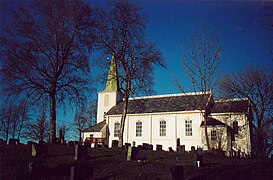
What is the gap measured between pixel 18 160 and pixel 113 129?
99.1 ft

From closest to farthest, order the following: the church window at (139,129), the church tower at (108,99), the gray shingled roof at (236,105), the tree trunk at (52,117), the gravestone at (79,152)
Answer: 1. the gravestone at (79,152)
2. the tree trunk at (52,117)
3. the gray shingled roof at (236,105)
4. the church window at (139,129)
5. the church tower at (108,99)

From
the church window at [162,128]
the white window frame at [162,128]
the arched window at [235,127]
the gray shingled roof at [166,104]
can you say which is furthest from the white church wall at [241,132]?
the church window at [162,128]

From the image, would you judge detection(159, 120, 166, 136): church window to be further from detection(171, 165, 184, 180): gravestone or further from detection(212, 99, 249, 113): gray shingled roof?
detection(171, 165, 184, 180): gravestone

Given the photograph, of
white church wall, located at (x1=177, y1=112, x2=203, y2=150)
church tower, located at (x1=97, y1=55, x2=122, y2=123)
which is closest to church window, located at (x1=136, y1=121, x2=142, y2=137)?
white church wall, located at (x1=177, y1=112, x2=203, y2=150)

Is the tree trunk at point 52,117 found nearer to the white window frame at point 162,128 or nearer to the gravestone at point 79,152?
the gravestone at point 79,152

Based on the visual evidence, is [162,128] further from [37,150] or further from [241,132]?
[37,150]

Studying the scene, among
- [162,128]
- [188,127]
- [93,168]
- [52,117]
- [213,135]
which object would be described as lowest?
[93,168]

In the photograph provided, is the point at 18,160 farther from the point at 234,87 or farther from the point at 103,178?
the point at 234,87

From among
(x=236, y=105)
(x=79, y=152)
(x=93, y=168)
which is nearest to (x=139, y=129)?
(x=236, y=105)

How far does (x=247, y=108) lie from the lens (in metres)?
31.6

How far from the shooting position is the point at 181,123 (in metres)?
36.6

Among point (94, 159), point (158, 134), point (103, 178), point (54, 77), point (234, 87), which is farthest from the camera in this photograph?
point (158, 134)

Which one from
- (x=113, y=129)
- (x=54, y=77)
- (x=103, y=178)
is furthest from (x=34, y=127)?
(x=103, y=178)

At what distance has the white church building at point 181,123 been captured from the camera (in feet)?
108
